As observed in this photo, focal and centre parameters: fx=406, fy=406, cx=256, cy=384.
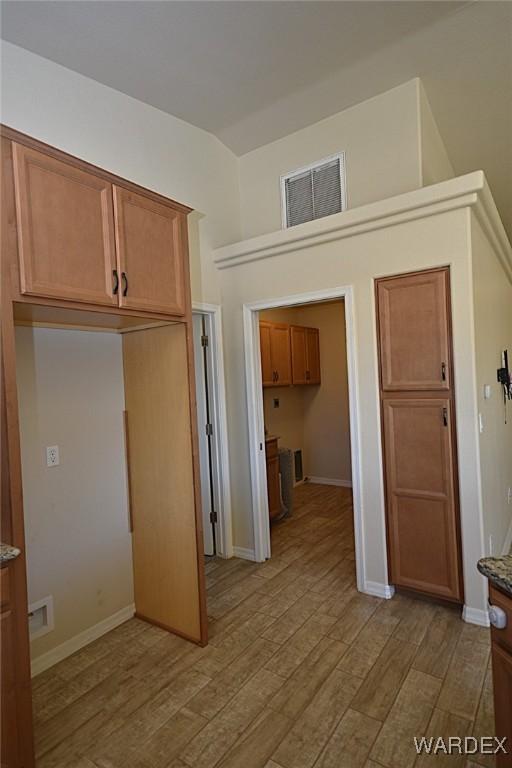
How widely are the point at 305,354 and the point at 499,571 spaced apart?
4.47 metres

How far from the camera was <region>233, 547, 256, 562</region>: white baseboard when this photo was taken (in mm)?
3422

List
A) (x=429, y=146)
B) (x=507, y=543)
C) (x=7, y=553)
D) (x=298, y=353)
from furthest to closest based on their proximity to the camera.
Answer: (x=298, y=353) < (x=507, y=543) < (x=429, y=146) < (x=7, y=553)

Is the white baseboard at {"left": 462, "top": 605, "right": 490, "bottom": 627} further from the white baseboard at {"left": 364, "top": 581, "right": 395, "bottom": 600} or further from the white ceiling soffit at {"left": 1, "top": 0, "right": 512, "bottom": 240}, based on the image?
the white ceiling soffit at {"left": 1, "top": 0, "right": 512, "bottom": 240}

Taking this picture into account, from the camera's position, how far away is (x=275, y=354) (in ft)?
16.1

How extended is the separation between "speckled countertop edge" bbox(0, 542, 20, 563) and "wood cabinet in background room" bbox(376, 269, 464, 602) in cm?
214

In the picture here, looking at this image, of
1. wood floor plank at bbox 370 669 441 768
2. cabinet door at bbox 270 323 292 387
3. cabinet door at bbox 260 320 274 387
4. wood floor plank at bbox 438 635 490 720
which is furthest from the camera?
cabinet door at bbox 270 323 292 387

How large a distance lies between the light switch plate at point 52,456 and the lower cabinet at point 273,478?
83.3 inches

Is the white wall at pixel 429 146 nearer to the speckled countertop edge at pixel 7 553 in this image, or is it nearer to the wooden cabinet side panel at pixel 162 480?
the wooden cabinet side panel at pixel 162 480

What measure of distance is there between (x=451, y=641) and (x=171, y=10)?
3.71 metres

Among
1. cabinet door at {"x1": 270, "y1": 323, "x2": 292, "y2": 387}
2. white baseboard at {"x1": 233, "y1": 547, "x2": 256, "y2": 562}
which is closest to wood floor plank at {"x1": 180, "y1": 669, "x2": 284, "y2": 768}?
white baseboard at {"x1": 233, "y1": 547, "x2": 256, "y2": 562}

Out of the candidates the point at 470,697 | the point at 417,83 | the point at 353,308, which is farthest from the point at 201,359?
the point at 470,697

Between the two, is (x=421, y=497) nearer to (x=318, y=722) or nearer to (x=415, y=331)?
(x=415, y=331)

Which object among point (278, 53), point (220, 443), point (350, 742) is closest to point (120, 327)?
point (220, 443)

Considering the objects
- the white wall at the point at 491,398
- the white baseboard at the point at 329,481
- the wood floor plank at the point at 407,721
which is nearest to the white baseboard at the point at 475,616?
the white wall at the point at 491,398
